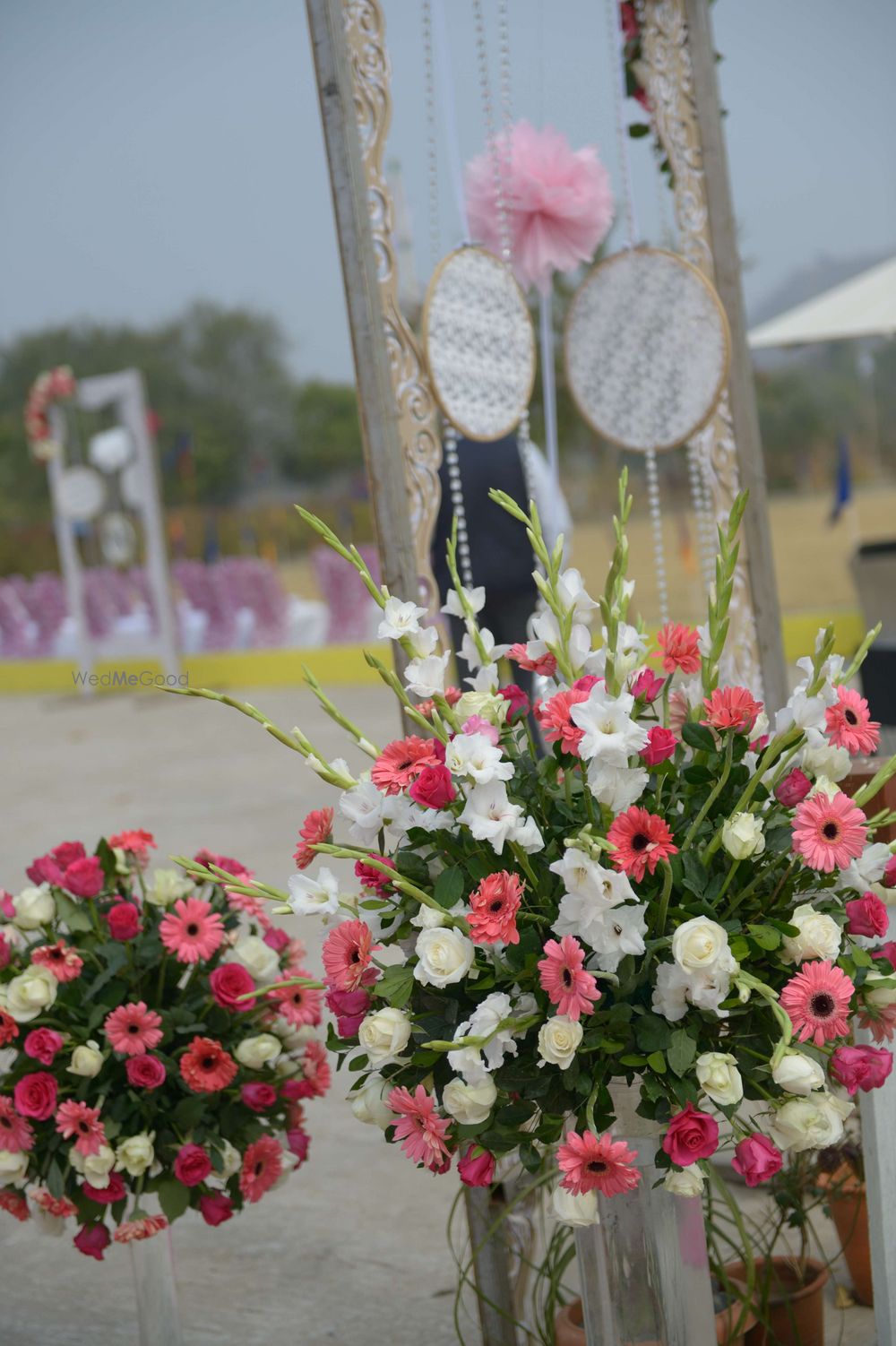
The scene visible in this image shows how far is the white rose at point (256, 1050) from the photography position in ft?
5.68

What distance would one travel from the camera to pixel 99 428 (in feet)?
72.8

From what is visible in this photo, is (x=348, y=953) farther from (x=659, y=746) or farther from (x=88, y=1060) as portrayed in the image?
(x=88, y=1060)

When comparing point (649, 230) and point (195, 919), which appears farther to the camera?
point (649, 230)

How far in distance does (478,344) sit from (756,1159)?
1347 mm

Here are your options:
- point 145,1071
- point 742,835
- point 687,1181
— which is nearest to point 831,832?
point 742,835

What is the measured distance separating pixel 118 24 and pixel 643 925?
126ft

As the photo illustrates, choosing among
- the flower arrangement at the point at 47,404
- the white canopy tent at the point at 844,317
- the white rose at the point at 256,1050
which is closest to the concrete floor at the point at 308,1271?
the white rose at the point at 256,1050

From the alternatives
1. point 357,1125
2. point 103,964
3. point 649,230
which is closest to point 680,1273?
point 103,964

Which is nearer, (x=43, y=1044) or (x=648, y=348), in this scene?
(x=43, y=1044)

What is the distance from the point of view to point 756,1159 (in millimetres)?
1109

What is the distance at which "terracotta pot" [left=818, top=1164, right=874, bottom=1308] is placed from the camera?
Answer: 6.21 feet

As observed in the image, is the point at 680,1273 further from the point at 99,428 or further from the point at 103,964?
the point at 99,428

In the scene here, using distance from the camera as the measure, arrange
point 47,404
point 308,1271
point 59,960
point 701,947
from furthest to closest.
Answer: point 47,404, point 308,1271, point 59,960, point 701,947

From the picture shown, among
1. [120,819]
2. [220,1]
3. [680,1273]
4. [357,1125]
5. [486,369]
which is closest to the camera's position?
[680,1273]
